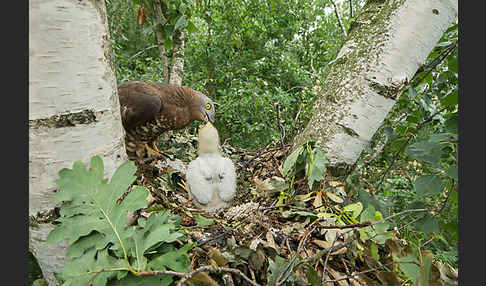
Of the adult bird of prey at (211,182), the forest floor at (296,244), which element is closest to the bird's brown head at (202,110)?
the adult bird of prey at (211,182)

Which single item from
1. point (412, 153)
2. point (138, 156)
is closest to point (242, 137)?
point (138, 156)

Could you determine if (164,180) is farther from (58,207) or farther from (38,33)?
(38,33)

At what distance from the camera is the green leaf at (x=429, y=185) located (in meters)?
0.64

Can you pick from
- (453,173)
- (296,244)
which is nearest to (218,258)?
(296,244)

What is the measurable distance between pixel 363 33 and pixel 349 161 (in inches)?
16.7

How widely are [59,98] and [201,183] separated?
0.72 metres

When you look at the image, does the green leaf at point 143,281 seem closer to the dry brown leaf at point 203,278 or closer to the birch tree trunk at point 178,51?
the dry brown leaf at point 203,278

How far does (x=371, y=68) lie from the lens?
83 centimetres

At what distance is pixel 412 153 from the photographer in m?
0.66

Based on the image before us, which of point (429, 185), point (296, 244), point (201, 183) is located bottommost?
point (201, 183)

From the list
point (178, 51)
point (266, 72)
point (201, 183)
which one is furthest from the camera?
point (266, 72)

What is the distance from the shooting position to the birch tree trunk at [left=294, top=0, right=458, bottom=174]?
2.55 ft

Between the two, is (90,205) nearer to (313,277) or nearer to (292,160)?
(313,277)

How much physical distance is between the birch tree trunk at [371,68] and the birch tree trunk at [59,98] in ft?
2.24
